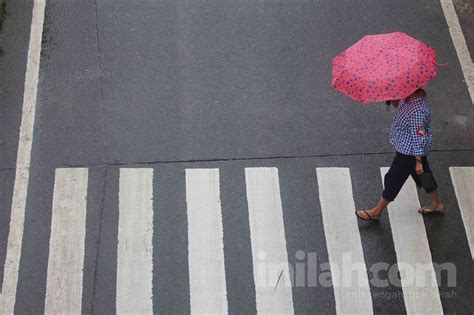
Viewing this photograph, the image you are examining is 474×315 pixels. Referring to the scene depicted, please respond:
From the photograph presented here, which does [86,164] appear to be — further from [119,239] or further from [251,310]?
[251,310]

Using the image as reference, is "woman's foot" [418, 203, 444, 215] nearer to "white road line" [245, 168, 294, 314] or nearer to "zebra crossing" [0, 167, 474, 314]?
"zebra crossing" [0, 167, 474, 314]

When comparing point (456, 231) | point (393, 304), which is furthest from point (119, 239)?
point (456, 231)

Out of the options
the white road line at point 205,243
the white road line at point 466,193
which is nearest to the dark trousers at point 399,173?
the white road line at point 466,193

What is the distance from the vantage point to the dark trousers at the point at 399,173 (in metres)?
8.62

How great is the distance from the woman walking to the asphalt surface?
842mm

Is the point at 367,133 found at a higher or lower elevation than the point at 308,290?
higher

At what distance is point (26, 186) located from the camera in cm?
984

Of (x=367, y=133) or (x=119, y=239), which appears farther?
(x=367, y=133)

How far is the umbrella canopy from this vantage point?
780cm

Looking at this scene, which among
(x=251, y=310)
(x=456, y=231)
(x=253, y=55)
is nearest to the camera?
(x=251, y=310)

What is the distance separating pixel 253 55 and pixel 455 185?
337cm

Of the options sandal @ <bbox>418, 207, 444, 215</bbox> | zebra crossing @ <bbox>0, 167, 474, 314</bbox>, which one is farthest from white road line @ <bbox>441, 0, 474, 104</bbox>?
sandal @ <bbox>418, 207, 444, 215</bbox>

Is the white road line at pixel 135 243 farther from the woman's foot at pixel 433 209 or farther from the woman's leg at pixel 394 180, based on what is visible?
the woman's foot at pixel 433 209

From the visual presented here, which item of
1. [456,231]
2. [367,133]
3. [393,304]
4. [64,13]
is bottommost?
[393,304]
